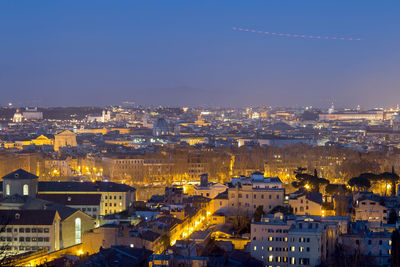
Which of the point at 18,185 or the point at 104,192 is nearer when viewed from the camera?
the point at 18,185

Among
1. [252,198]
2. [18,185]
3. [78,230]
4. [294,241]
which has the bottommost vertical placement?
[78,230]

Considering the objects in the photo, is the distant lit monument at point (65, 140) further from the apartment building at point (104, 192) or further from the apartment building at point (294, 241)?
the apartment building at point (294, 241)

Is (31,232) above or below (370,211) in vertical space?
below

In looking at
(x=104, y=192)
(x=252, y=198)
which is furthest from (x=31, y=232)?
(x=252, y=198)

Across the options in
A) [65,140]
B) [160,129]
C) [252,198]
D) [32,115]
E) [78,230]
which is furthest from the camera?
[32,115]

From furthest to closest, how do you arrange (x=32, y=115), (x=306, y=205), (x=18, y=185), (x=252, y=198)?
(x=32, y=115), (x=18, y=185), (x=252, y=198), (x=306, y=205)

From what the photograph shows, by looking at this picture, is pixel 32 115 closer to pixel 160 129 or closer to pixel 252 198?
pixel 160 129

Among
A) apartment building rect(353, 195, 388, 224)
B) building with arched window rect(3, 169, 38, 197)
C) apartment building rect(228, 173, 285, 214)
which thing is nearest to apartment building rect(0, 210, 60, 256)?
building with arched window rect(3, 169, 38, 197)

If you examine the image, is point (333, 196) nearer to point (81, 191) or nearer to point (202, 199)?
point (202, 199)

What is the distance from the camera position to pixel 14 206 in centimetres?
1820

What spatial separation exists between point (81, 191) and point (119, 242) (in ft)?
20.4

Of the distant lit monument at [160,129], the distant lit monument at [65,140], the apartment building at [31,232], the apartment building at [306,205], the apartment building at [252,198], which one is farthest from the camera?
the distant lit monument at [160,129]

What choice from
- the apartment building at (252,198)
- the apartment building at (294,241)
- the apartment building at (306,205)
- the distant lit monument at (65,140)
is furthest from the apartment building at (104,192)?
the distant lit monument at (65,140)

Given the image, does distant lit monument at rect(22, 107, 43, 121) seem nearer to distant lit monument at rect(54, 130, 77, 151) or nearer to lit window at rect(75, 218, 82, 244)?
distant lit monument at rect(54, 130, 77, 151)
